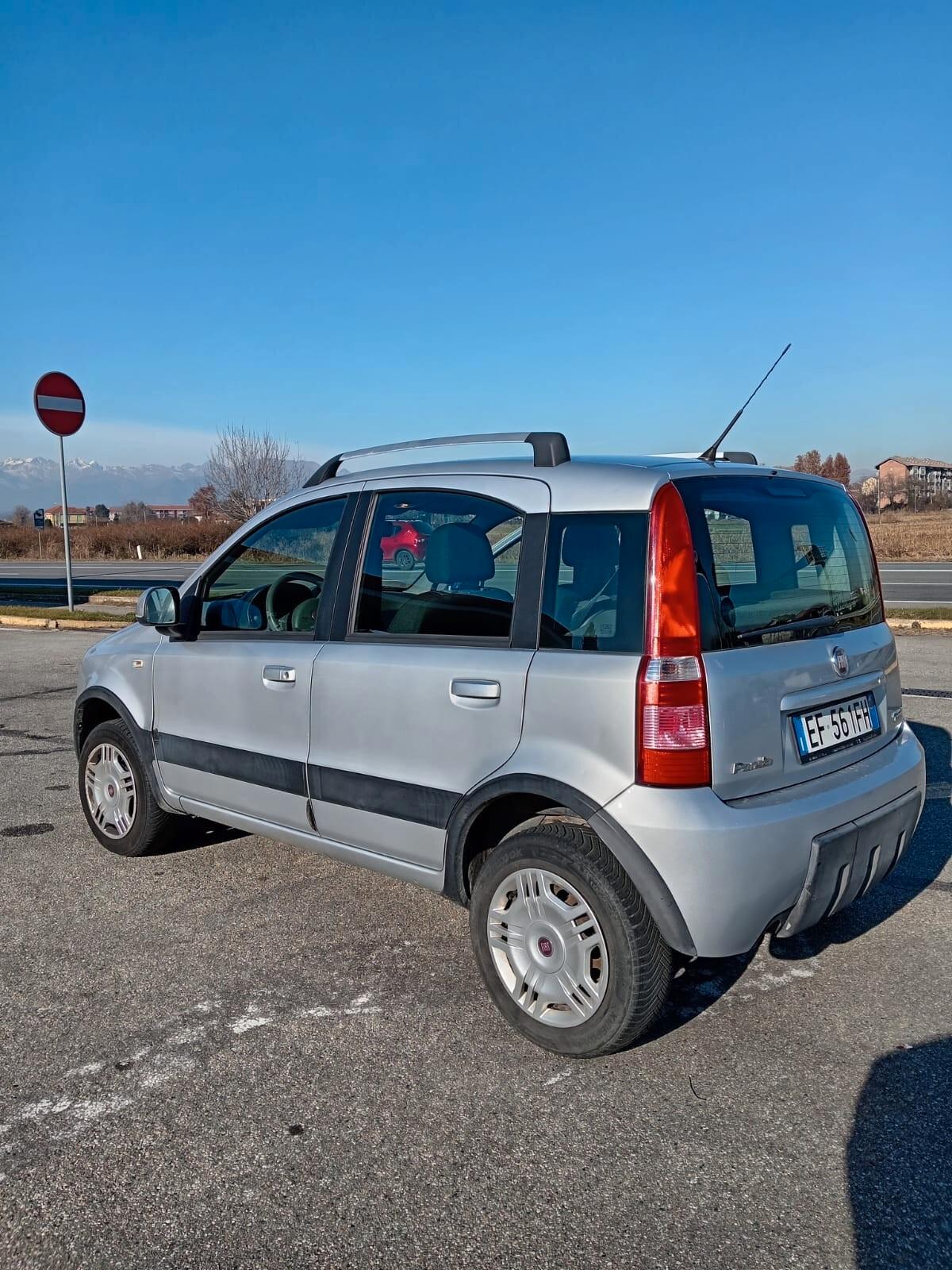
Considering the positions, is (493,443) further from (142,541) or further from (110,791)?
(142,541)

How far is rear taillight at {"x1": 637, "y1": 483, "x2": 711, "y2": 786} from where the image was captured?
2.76 m

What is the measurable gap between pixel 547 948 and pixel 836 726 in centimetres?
115

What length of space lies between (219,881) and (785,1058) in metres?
2.60

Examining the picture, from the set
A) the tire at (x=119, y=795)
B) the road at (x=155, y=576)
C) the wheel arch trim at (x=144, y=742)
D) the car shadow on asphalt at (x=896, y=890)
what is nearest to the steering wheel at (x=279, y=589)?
the wheel arch trim at (x=144, y=742)

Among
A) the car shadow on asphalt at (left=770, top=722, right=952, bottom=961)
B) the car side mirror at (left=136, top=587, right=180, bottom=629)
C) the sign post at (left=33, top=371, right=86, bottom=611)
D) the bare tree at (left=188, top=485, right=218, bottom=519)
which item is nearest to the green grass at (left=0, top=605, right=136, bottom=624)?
the sign post at (left=33, top=371, right=86, bottom=611)

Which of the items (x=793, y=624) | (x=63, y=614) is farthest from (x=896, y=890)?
(x=63, y=614)

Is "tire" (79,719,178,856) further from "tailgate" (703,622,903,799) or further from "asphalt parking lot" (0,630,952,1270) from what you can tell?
"tailgate" (703,622,903,799)

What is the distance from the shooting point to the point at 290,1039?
3125 mm

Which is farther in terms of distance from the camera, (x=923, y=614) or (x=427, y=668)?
(x=923, y=614)

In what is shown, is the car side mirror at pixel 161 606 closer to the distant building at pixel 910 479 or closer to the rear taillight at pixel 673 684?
the rear taillight at pixel 673 684

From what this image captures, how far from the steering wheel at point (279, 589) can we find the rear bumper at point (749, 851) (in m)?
1.72

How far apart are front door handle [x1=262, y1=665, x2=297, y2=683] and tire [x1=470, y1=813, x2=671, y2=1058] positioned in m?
1.11

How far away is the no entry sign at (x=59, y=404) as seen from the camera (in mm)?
13125

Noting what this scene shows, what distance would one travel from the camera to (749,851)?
9.06 feet
